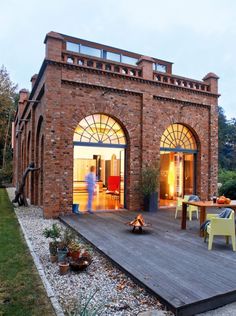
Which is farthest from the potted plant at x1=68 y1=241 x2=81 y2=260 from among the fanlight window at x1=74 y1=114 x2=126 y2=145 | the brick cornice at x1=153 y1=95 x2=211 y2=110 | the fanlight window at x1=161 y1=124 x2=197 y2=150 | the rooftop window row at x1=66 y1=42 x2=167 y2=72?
the rooftop window row at x1=66 y1=42 x2=167 y2=72

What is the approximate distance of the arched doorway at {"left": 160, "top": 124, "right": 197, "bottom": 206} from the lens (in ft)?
39.2

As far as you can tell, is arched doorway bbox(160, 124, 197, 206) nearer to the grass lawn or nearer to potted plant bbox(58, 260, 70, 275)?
the grass lawn

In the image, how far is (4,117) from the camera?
104 ft

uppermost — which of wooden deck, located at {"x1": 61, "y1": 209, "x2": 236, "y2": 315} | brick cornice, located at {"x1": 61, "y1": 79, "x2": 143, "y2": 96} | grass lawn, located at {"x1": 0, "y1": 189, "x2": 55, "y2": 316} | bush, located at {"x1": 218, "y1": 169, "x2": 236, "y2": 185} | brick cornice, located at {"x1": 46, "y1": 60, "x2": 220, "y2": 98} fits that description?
brick cornice, located at {"x1": 46, "y1": 60, "x2": 220, "y2": 98}

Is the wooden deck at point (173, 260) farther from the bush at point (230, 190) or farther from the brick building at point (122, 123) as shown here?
the bush at point (230, 190)

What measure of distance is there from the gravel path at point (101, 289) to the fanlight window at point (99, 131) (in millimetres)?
5444

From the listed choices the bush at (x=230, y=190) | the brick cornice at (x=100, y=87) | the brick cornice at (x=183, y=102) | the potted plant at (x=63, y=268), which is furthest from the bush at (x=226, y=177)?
the potted plant at (x=63, y=268)

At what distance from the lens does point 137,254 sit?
5195 mm

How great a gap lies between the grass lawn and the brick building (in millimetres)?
3548

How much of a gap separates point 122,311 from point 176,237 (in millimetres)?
3528

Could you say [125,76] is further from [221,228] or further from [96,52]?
[96,52]

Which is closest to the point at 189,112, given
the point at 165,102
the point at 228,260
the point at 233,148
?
the point at 165,102

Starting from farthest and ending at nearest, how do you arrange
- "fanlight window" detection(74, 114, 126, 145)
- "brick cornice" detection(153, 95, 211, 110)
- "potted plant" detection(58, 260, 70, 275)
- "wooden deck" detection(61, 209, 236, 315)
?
"brick cornice" detection(153, 95, 211, 110)
"fanlight window" detection(74, 114, 126, 145)
"potted plant" detection(58, 260, 70, 275)
"wooden deck" detection(61, 209, 236, 315)

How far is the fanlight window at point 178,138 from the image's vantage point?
11.8 metres
